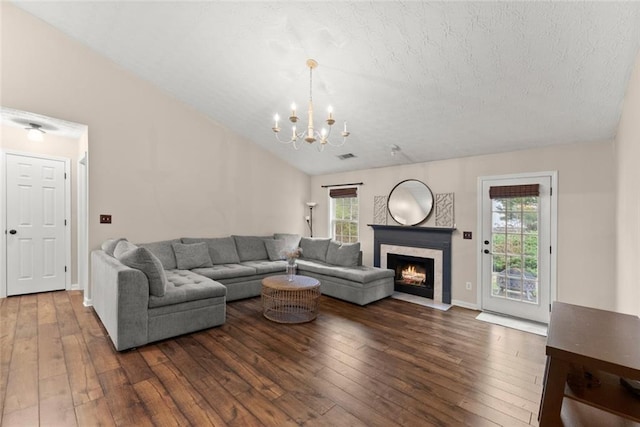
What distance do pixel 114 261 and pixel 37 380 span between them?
1.15 meters

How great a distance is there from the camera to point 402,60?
271 cm

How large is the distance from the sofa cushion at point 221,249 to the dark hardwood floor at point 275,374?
1.56 metres

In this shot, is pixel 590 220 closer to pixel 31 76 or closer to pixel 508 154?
Result: pixel 508 154

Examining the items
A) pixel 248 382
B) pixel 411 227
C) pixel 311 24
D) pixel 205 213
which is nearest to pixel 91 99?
pixel 205 213

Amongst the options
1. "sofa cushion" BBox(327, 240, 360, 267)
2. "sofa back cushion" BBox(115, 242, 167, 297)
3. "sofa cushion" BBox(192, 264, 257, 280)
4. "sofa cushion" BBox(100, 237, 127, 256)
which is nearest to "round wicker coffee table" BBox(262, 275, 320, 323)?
"sofa cushion" BBox(192, 264, 257, 280)

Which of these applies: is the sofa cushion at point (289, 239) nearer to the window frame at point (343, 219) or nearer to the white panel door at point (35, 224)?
the window frame at point (343, 219)

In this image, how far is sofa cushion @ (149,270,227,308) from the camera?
2986 mm

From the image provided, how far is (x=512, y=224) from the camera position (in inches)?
153

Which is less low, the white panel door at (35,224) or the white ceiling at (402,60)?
the white ceiling at (402,60)

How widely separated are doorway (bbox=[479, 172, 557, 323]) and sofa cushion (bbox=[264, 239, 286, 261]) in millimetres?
3333

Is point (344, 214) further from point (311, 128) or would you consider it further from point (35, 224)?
point (35, 224)

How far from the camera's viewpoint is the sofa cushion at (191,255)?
4391 mm

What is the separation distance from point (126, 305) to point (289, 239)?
3.27m

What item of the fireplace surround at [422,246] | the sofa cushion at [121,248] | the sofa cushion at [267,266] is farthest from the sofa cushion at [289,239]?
the sofa cushion at [121,248]
